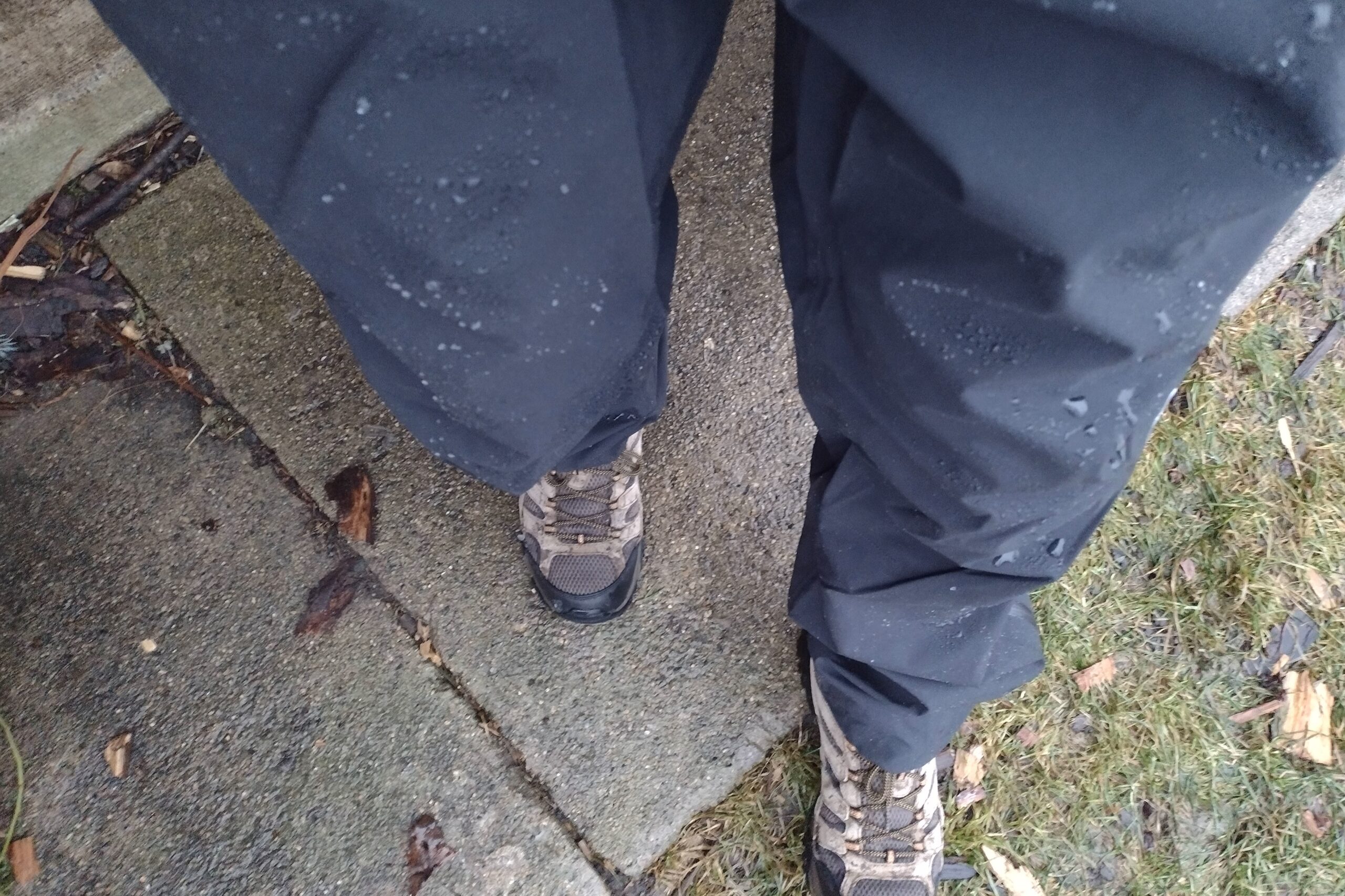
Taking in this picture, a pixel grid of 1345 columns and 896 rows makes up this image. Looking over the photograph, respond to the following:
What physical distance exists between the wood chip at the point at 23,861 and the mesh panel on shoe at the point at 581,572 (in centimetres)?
90

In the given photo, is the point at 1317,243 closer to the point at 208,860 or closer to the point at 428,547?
the point at 428,547

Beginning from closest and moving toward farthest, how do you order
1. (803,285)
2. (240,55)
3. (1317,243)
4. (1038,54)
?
(1038,54)
(240,55)
(803,285)
(1317,243)

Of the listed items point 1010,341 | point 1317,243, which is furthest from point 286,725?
point 1317,243

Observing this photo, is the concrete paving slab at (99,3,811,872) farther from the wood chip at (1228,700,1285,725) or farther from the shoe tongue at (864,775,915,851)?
the wood chip at (1228,700,1285,725)

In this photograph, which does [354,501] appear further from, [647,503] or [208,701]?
[647,503]

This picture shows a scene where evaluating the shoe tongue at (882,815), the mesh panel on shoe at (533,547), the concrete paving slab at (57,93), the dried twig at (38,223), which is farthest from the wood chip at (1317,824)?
the dried twig at (38,223)

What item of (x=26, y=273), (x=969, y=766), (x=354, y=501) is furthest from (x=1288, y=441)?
(x=26, y=273)

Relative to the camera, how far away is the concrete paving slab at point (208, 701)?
53.3 inches

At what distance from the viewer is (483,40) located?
0.68 m

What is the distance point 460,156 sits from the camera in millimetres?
733

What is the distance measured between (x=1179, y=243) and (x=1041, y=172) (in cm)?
13

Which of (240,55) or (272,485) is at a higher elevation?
(240,55)

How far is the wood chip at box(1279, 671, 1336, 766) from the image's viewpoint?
5.03 feet

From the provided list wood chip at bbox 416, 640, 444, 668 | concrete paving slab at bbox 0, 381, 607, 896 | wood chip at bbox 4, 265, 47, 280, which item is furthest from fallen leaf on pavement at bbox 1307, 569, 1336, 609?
wood chip at bbox 4, 265, 47, 280
